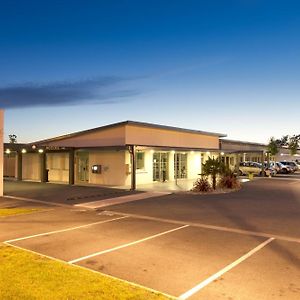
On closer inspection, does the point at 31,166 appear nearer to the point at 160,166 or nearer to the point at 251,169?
the point at 160,166

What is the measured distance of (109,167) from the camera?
1094 inches

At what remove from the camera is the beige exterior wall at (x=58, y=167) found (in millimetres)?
30766

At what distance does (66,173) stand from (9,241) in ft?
70.9

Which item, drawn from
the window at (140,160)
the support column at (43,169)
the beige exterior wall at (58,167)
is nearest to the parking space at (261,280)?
the window at (140,160)

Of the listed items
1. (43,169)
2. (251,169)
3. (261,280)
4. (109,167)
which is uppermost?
(109,167)

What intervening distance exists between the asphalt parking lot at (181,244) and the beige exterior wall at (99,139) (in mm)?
11611

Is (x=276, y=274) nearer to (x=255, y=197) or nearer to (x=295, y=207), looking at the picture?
(x=295, y=207)

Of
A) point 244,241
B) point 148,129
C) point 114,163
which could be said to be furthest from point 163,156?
point 244,241

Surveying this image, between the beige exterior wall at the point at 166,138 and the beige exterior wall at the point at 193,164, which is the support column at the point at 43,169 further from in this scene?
the beige exterior wall at the point at 193,164

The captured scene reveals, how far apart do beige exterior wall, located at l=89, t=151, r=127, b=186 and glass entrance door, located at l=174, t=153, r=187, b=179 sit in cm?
745

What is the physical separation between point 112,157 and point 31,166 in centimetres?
1060

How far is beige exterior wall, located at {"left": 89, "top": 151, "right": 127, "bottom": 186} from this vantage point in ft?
88.6

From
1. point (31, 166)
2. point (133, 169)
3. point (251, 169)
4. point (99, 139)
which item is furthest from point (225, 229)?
point (251, 169)

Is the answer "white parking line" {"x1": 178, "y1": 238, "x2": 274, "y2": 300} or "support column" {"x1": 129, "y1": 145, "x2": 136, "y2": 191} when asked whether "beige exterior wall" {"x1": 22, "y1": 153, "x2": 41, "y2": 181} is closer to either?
"support column" {"x1": 129, "y1": 145, "x2": 136, "y2": 191}
